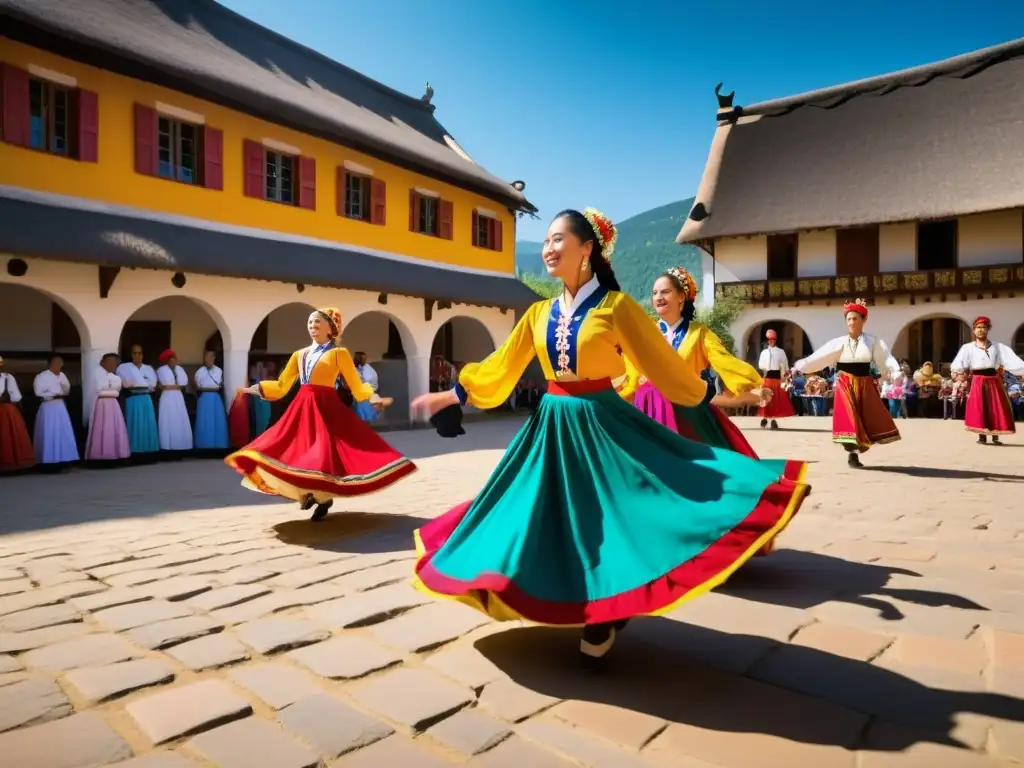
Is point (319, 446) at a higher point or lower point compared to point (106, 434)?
higher

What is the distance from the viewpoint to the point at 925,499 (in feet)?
22.1

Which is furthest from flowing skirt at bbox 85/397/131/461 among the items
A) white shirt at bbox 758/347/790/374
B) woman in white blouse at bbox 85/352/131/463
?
white shirt at bbox 758/347/790/374

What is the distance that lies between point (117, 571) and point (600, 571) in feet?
10.4

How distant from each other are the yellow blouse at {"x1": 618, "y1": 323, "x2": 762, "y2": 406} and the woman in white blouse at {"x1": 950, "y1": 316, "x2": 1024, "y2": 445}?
23.6 ft

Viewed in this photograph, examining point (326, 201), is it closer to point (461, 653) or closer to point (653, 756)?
point (461, 653)

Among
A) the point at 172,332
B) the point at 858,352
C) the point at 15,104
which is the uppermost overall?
the point at 15,104

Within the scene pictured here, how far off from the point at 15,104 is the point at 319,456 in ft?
27.6

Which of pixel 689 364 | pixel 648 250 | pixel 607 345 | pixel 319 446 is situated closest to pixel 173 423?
pixel 319 446

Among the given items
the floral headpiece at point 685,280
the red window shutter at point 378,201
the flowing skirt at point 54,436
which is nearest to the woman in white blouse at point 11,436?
the flowing skirt at point 54,436

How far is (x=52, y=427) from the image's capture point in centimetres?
984

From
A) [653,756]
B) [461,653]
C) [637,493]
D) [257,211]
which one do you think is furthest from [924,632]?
[257,211]

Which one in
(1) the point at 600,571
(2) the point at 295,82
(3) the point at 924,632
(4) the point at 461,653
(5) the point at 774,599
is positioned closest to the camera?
(1) the point at 600,571

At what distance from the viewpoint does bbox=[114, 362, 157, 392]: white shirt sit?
10773 millimetres

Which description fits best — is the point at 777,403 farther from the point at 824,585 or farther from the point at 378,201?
the point at 824,585
